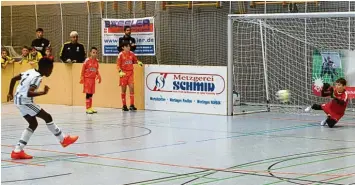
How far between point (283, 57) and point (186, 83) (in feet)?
10.6

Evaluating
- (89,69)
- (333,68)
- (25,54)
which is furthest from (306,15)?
(25,54)

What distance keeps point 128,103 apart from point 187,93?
85.8 inches

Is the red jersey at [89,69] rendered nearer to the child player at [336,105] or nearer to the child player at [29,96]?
the child player at [336,105]

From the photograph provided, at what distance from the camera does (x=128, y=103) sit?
19.3 meters

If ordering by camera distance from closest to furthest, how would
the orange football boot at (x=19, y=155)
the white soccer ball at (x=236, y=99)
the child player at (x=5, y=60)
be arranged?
the orange football boot at (x=19, y=155)
the white soccer ball at (x=236, y=99)
the child player at (x=5, y=60)

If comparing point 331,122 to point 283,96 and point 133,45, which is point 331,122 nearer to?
point 283,96

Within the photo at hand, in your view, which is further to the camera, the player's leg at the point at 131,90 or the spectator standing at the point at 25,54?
the spectator standing at the point at 25,54

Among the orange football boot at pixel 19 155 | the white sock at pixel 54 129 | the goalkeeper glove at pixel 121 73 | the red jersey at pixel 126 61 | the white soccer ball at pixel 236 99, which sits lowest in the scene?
the orange football boot at pixel 19 155

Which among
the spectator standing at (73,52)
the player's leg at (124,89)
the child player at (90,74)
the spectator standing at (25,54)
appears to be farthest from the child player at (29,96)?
the spectator standing at (25,54)

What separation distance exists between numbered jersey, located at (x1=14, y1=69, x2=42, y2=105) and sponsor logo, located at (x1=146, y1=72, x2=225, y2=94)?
794cm

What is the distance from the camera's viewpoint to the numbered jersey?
9766 mm

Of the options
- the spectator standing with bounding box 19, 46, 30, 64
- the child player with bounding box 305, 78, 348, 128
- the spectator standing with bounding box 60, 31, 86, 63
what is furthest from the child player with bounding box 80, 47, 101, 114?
the child player with bounding box 305, 78, 348, 128

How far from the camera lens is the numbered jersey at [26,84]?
9.77 m

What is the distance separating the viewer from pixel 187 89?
1783cm
